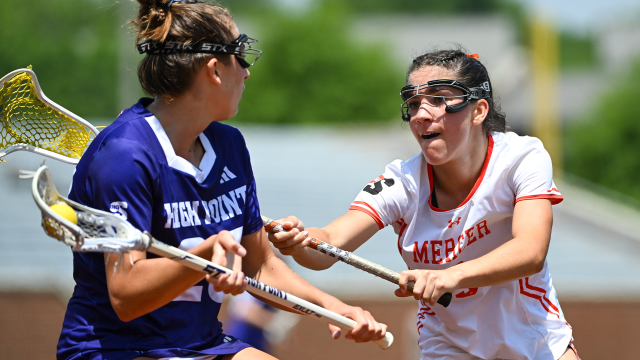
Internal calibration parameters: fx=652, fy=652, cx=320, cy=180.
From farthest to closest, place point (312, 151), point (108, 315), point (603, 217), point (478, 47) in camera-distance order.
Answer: point (478, 47) < point (312, 151) < point (603, 217) < point (108, 315)

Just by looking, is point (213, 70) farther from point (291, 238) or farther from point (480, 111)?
point (480, 111)

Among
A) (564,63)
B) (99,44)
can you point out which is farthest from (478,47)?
(99,44)

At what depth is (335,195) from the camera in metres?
13.7

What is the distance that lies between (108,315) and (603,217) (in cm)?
1355

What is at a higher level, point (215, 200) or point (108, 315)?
point (215, 200)

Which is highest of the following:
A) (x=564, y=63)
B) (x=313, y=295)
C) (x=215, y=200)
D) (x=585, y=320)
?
(x=215, y=200)

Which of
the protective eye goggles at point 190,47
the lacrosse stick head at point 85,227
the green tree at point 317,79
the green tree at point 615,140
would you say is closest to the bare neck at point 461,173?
the protective eye goggles at point 190,47

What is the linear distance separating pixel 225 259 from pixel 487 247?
4.93 feet

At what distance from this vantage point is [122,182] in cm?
223

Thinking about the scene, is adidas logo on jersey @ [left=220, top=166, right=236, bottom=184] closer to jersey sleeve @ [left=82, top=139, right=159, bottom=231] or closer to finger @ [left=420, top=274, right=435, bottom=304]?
jersey sleeve @ [left=82, top=139, right=159, bottom=231]

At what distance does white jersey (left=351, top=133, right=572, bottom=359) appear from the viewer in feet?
10.0

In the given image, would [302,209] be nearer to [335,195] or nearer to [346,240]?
[335,195]

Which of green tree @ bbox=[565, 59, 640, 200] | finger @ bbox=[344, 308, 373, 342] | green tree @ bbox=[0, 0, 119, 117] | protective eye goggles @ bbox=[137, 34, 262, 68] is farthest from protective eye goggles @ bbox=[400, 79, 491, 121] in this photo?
green tree @ bbox=[0, 0, 119, 117]

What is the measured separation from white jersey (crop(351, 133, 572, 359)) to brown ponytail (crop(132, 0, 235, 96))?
112cm
